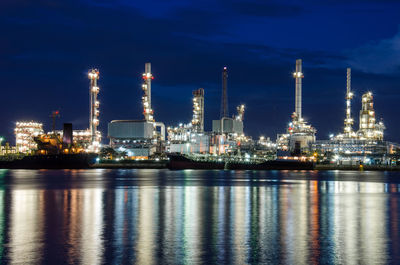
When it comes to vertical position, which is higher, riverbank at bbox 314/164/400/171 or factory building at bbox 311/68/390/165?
factory building at bbox 311/68/390/165

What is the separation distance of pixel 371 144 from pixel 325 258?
148m

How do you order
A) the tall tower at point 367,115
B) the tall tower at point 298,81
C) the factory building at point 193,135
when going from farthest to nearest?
the factory building at point 193,135 < the tall tower at point 298,81 < the tall tower at point 367,115

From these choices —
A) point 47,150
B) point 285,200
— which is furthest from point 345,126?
point 285,200

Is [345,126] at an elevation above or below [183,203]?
above

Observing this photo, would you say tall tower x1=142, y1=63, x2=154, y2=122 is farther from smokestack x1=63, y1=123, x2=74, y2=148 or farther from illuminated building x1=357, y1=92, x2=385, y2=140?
illuminated building x1=357, y1=92, x2=385, y2=140

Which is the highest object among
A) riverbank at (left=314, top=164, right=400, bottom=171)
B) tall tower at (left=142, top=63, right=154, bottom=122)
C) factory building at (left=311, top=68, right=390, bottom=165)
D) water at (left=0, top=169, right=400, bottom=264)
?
tall tower at (left=142, top=63, right=154, bottom=122)

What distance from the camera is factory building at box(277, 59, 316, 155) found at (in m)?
168

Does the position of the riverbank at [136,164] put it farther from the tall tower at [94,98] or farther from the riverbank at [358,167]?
the riverbank at [358,167]

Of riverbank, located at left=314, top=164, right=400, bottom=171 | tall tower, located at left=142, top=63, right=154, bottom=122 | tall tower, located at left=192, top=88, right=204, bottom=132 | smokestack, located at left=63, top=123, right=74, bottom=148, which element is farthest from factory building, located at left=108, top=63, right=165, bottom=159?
riverbank, located at left=314, top=164, right=400, bottom=171

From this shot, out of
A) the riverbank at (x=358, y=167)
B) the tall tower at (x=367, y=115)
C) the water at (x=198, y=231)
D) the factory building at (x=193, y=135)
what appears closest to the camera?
the water at (x=198, y=231)

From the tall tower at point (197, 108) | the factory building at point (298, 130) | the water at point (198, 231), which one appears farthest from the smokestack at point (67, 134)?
the water at point (198, 231)

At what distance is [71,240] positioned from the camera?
2119 cm

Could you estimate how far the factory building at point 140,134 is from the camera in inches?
6978

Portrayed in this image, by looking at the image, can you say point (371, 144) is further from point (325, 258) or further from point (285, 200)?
point (325, 258)
